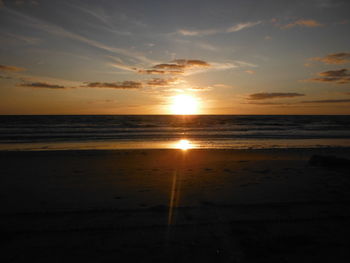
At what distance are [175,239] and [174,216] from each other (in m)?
0.92

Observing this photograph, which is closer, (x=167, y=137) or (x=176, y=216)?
(x=176, y=216)

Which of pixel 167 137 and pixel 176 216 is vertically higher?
pixel 176 216

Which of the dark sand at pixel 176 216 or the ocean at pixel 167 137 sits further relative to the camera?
the ocean at pixel 167 137

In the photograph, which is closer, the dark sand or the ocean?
the dark sand

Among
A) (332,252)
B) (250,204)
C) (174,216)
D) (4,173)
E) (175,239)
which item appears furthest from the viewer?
(4,173)

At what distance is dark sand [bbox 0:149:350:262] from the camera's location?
3564 mm

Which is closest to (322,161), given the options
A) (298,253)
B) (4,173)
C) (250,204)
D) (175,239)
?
(250,204)

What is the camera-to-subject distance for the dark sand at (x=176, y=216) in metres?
3.56

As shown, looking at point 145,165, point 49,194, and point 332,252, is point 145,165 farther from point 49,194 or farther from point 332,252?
point 332,252

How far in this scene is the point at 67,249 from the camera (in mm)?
3646

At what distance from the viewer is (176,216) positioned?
485cm

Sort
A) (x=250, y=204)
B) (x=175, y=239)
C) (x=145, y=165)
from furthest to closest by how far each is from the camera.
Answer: (x=145, y=165) → (x=250, y=204) → (x=175, y=239)

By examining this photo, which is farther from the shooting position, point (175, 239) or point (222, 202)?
point (222, 202)

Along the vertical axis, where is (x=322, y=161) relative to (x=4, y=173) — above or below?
above
